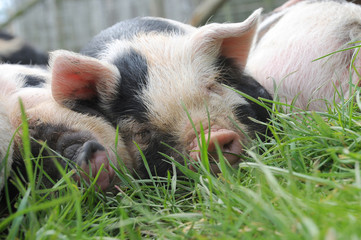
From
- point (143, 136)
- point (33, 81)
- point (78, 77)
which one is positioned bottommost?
point (143, 136)

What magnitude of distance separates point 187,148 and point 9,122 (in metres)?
0.96

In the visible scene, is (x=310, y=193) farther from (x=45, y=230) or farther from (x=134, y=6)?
(x=134, y=6)

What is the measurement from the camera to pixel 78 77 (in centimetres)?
254

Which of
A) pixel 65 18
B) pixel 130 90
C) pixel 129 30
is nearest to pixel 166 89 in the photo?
pixel 130 90

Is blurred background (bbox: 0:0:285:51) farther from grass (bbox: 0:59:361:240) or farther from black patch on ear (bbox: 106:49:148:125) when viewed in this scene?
grass (bbox: 0:59:361:240)

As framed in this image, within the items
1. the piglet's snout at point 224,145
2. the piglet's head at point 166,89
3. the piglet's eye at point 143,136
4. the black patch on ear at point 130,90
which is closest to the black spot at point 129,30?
the piglet's head at point 166,89

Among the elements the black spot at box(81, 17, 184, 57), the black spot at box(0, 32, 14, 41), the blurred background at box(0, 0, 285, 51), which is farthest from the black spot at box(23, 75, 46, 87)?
the blurred background at box(0, 0, 285, 51)

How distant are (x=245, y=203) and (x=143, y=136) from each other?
3.66 ft

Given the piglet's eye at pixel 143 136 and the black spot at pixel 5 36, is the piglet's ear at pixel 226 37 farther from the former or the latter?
the black spot at pixel 5 36

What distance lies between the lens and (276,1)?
24.5 ft

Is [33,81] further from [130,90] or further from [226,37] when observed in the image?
[226,37]

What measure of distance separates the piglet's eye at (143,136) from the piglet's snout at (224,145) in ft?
1.03

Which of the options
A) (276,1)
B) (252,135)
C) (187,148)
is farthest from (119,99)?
(276,1)

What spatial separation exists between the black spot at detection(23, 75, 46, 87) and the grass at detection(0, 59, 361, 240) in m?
1.28
